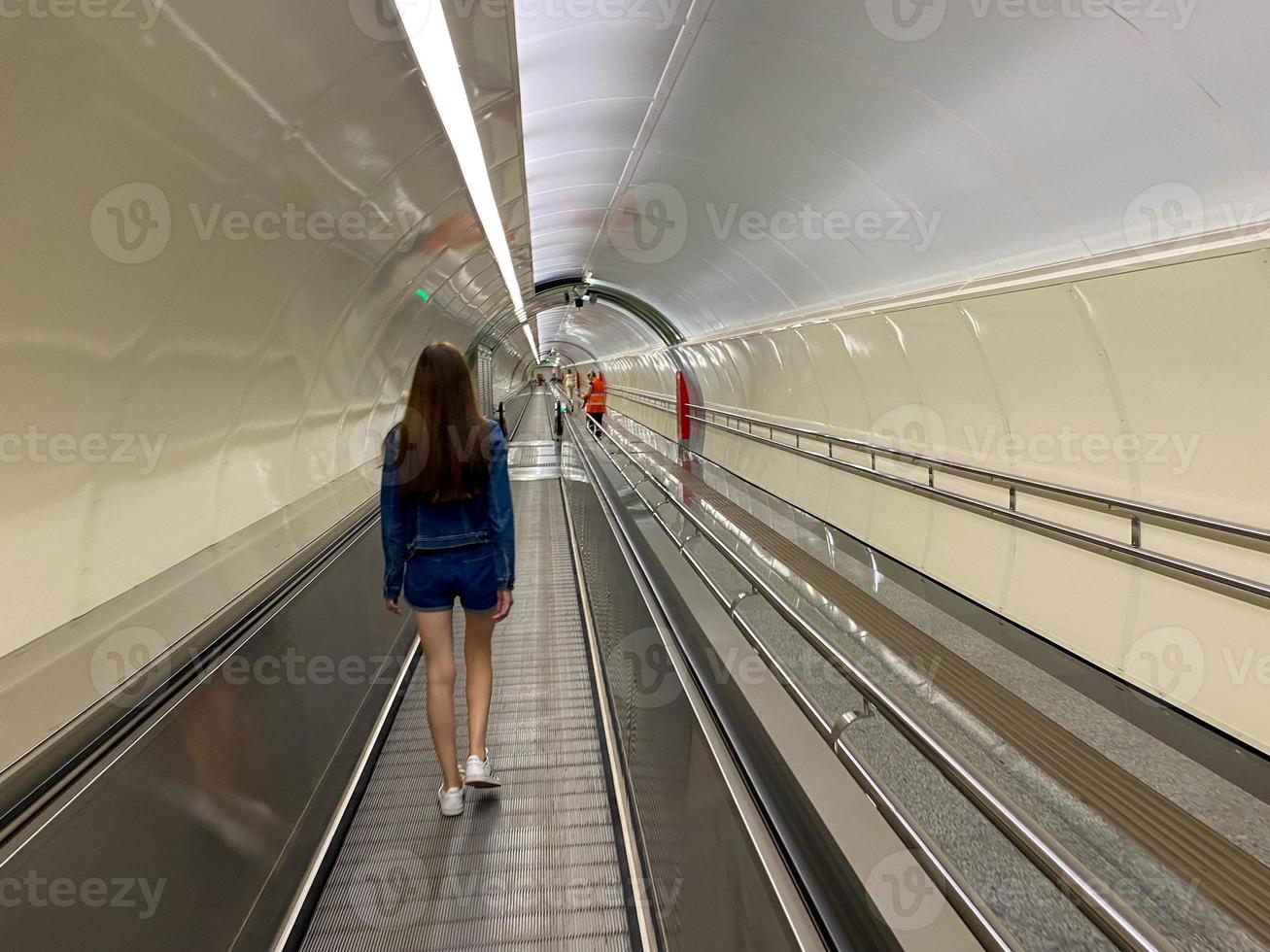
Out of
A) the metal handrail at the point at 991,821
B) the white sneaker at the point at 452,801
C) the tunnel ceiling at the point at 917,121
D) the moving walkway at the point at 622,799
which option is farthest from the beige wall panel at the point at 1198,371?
the white sneaker at the point at 452,801

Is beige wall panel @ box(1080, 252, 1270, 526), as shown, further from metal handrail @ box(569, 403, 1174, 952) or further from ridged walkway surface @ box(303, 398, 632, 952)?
ridged walkway surface @ box(303, 398, 632, 952)

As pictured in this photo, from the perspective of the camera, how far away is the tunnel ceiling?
149 inches

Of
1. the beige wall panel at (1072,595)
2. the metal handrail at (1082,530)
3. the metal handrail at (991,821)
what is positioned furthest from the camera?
the beige wall panel at (1072,595)

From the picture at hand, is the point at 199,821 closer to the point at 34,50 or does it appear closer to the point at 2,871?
the point at 2,871

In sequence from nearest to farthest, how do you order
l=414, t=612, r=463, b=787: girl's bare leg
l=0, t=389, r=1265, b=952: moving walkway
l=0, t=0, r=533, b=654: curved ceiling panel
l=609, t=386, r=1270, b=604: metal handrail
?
l=0, t=389, r=1265, b=952: moving walkway, l=0, t=0, r=533, b=654: curved ceiling panel, l=414, t=612, r=463, b=787: girl's bare leg, l=609, t=386, r=1270, b=604: metal handrail

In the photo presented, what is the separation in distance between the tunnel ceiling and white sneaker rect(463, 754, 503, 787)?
14.3 ft

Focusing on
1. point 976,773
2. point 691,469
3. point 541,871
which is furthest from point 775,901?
point 691,469

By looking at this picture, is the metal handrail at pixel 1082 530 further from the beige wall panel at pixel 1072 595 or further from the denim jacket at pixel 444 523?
the denim jacket at pixel 444 523

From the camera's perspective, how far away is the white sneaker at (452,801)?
3291mm

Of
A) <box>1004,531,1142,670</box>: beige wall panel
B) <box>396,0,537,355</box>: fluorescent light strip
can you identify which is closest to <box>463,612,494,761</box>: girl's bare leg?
<box>396,0,537,355</box>: fluorescent light strip

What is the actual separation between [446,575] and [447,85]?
263 cm

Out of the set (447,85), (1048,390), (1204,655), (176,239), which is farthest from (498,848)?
(1048,390)

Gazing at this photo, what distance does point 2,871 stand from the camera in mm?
1365

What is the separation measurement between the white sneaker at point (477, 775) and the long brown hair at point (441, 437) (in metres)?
1.30
